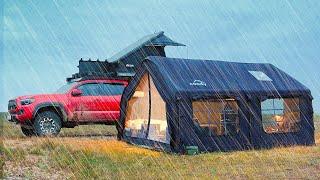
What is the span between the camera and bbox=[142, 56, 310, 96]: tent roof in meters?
12.5

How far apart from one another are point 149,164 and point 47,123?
6.78 m

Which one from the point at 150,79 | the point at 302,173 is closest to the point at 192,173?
A: the point at 302,173

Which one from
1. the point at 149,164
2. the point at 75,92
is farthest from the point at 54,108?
the point at 149,164

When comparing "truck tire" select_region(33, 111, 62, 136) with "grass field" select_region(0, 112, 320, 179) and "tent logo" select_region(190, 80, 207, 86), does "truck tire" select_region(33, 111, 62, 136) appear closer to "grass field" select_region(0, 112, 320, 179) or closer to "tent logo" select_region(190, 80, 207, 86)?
"grass field" select_region(0, 112, 320, 179)

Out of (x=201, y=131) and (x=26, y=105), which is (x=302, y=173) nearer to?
(x=201, y=131)

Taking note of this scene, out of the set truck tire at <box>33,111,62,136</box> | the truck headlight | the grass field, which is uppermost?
the truck headlight

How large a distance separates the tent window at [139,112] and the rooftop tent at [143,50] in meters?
10.1

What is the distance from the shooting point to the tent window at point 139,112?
14086 mm

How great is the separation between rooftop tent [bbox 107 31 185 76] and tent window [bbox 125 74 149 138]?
10129mm

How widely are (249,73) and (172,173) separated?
6.54 metres

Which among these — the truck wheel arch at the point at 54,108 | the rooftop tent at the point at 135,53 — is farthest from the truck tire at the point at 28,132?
the rooftop tent at the point at 135,53

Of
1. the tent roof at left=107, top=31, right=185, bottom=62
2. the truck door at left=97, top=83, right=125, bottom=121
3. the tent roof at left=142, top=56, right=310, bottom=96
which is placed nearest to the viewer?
the tent roof at left=142, top=56, right=310, bottom=96

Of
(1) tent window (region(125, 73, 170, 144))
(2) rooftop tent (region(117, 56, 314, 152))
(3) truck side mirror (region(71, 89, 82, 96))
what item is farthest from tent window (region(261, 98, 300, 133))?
(3) truck side mirror (region(71, 89, 82, 96))

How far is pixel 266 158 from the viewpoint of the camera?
35.2 ft
